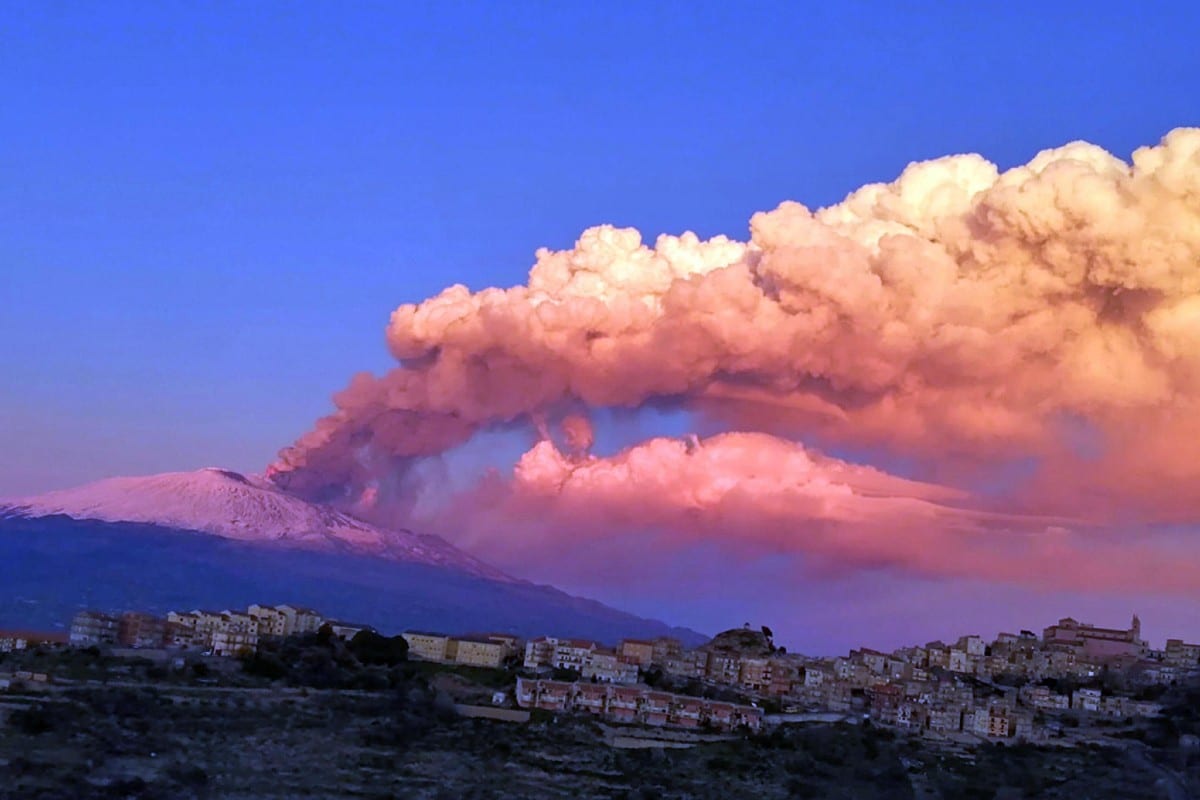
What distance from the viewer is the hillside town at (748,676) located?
48.4 meters

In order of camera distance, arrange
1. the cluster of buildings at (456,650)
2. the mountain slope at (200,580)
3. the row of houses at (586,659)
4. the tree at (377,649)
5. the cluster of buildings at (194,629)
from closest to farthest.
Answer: the tree at (377,649) < the cluster of buildings at (194,629) < the row of houses at (586,659) < the cluster of buildings at (456,650) < the mountain slope at (200,580)

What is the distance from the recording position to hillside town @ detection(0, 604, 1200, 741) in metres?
48.4

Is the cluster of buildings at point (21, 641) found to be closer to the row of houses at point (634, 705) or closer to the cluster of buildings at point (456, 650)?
the cluster of buildings at point (456, 650)

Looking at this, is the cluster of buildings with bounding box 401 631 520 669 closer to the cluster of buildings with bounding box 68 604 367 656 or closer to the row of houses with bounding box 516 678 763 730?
the cluster of buildings with bounding box 68 604 367 656

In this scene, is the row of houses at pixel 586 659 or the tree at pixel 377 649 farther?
the row of houses at pixel 586 659

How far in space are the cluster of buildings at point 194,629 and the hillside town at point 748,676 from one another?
0.07m

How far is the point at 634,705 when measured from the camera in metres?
47.8

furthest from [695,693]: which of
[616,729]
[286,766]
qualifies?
[286,766]

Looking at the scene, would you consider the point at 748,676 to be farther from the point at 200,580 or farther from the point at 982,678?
the point at 200,580

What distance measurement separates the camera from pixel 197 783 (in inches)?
1248

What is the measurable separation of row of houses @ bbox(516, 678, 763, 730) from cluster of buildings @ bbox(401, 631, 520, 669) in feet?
33.2

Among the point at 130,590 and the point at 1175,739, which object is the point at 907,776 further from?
the point at 130,590

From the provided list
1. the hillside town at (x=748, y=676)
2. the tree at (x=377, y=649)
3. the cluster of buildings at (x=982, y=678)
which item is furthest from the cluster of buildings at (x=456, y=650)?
the cluster of buildings at (x=982, y=678)

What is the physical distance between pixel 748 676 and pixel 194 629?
2265 cm
